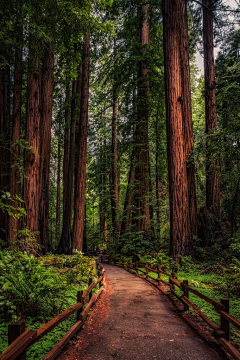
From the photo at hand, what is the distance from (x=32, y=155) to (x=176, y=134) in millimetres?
6336

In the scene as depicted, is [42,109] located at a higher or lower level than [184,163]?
higher

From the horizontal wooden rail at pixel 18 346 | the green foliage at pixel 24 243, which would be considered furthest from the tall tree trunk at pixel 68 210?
the horizontal wooden rail at pixel 18 346

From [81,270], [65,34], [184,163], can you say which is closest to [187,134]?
[184,163]

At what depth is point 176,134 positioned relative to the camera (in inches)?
443

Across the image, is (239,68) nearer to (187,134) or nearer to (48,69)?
(187,134)

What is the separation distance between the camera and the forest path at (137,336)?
12.8ft

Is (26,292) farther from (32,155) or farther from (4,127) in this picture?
Answer: (4,127)

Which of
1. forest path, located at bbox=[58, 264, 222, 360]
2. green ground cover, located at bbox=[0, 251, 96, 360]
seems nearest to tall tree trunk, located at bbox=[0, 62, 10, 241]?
green ground cover, located at bbox=[0, 251, 96, 360]

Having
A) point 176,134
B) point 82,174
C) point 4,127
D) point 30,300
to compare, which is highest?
point 4,127

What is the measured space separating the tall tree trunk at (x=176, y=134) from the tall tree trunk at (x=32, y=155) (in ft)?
19.0

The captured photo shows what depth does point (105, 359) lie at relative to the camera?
375 cm

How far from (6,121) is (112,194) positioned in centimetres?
1175

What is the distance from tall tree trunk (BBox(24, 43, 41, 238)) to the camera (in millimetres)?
10180

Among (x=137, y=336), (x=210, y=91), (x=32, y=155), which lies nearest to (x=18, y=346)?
(x=137, y=336)
